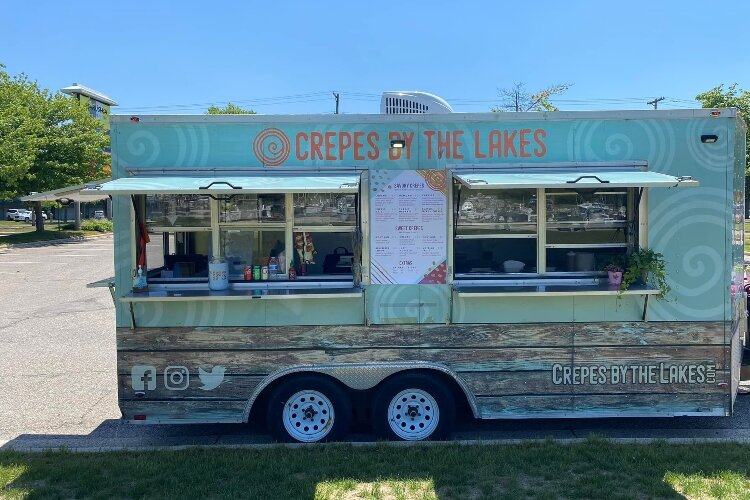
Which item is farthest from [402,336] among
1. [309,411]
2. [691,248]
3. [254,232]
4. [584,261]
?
[691,248]

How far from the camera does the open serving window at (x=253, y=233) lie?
505 centimetres

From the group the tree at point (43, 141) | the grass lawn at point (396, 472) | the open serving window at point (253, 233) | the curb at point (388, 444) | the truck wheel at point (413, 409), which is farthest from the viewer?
the tree at point (43, 141)

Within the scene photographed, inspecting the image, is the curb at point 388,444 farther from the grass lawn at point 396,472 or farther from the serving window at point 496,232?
the serving window at point 496,232

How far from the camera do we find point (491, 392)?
4.97 m

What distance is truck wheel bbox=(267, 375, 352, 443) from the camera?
16.2ft

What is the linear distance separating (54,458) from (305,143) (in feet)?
10.1

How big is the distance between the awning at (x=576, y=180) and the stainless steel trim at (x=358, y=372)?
1.50m

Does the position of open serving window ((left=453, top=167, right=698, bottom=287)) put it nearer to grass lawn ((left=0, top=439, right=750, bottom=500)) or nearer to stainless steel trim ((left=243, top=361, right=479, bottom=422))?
stainless steel trim ((left=243, top=361, right=479, bottom=422))

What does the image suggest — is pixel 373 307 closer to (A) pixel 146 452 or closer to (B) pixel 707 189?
(A) pixel 146 452

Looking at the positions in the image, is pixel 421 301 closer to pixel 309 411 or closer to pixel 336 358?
pixel 336 358

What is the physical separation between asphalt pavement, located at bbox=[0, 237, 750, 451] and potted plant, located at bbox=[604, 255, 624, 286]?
1257 millimetres

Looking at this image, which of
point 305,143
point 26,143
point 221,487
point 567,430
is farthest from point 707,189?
point 26,143

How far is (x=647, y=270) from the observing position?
4895 mm

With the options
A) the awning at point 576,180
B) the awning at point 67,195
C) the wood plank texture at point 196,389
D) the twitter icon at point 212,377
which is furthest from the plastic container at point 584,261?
the awning at point 67,195
